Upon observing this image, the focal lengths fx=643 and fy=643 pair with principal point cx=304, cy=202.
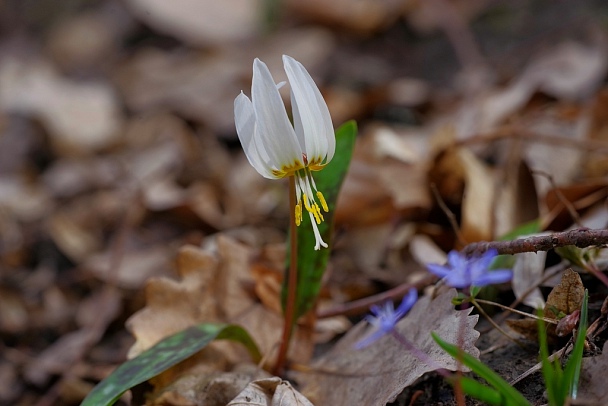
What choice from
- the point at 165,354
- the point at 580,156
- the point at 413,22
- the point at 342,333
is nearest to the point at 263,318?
the point at 342,333

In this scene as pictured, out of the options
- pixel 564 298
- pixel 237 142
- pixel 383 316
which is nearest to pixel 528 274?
pixel 564 298

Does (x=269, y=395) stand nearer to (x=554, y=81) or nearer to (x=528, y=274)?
(x=528, y=274)

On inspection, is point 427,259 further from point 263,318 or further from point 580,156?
point 580,156

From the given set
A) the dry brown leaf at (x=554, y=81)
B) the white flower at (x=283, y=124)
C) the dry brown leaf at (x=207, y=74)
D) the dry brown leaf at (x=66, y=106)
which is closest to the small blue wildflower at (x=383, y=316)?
the white flower at (x=283, y=124)

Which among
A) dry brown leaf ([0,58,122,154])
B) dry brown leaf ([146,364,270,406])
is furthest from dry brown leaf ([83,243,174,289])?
dry brown leaf ([0,58,122,154])

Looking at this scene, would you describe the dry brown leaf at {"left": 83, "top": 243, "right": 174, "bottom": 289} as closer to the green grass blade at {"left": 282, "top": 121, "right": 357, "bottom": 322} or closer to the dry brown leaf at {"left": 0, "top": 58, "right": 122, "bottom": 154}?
the green grass blade at {"left": 282, "top": 121, "right": 357, "bottom": 322}
